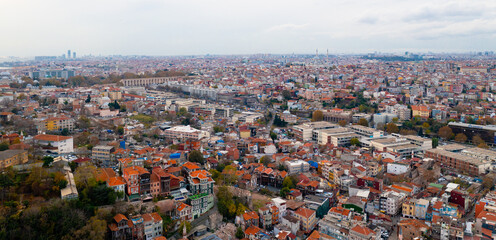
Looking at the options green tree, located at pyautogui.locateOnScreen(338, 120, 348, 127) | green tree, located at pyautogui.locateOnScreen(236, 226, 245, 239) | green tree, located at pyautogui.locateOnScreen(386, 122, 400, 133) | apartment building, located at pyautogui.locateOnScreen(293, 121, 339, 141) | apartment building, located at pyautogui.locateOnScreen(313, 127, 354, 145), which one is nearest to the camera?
green tree, located at pyautogui.locateOnScreen(236, 226, 245, 239)

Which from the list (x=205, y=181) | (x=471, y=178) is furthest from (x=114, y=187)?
(x=471, y=178)

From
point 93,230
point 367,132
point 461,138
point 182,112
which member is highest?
point 182,112

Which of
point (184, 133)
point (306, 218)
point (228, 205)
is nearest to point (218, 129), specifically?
point (184, 133)

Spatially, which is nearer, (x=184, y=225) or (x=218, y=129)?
(x=184, y=225)

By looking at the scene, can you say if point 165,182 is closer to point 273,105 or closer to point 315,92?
point 273,105

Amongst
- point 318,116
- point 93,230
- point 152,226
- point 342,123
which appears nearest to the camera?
point 93,230

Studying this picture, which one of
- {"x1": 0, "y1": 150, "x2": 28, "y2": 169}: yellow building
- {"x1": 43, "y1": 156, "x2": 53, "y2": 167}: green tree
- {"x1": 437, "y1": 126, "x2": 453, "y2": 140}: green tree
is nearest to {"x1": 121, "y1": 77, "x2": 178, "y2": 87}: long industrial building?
{"x1": 0, "y1": 150, "x2": 28, "y2": 169}: yellow building

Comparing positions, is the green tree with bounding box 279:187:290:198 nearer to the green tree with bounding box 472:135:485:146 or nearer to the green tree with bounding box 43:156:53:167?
the green tree with bounding box 43:156:53:167

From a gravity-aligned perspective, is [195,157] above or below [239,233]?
above

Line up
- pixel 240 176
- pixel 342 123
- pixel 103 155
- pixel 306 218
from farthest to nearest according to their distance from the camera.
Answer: pixel 342 123 < pixel 103 155 < pixel 240 176 < pixel 306 218

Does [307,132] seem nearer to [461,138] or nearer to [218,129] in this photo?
[218,129]

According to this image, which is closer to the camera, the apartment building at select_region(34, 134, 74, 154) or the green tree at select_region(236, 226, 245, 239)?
the green tree at select_region(236, 226, 245, 239)

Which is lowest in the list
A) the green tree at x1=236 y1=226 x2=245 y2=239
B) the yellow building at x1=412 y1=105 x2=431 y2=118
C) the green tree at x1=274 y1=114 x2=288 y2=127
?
the green tree at x1=236 y1=226 x2=245 y2=239
